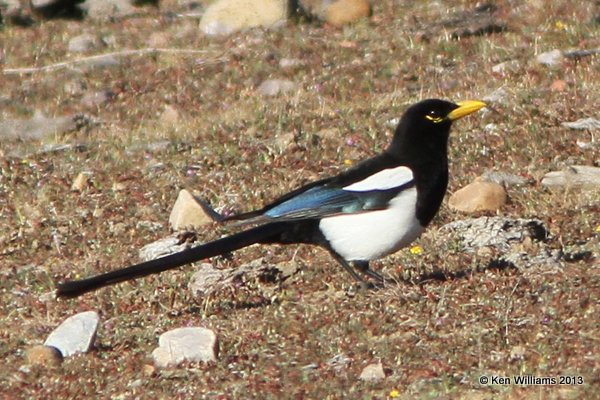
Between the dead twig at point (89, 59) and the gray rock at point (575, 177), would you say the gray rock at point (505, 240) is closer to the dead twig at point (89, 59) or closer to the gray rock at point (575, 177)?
the gray rock at point (575, 177)

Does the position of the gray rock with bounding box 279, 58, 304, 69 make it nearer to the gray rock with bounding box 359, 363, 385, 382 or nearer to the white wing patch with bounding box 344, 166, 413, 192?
the white wing patch with bounding box 344, 166, 413, 192

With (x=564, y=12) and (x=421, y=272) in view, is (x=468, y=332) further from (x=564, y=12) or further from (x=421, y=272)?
(x=564, y=12)

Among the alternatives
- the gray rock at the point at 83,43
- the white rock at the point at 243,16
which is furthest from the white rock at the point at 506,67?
the gray rock at the point at 83,43

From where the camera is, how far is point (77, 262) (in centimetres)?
802

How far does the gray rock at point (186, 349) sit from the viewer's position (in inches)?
239

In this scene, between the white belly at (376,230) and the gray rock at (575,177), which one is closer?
the white belly at (376,230)

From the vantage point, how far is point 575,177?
849 cm

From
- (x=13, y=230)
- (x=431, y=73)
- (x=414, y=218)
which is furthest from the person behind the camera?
(x=431, y=73)

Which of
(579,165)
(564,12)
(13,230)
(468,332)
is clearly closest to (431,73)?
(564,12)

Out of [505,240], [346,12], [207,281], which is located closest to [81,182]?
[207,281]

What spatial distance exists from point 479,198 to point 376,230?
4.93 feet

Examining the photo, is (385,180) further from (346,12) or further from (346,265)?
(346,12)

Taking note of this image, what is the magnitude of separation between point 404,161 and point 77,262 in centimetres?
206

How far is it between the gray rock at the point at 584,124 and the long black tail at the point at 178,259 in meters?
3.28
